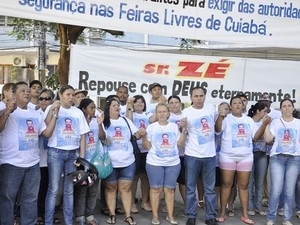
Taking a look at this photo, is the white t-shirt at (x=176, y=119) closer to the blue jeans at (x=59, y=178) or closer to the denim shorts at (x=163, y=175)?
the denim shorts at (x=163, y=175)

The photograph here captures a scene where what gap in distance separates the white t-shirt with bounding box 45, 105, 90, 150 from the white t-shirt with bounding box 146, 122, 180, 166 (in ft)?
3.00

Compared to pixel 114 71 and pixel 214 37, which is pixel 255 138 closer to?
pixel 214 37

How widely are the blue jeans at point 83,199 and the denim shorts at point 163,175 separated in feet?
2.33

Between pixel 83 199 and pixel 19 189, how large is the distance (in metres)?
0.84

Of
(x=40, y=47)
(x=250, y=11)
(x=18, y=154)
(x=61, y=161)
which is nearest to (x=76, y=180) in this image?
(x=61, y=161)

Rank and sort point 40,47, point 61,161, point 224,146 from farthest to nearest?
point 40,47, point 224,146, point 61,161

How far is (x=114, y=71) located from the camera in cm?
649

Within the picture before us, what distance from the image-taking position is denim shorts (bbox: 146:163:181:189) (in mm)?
5812

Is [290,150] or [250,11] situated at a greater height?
[250,11]

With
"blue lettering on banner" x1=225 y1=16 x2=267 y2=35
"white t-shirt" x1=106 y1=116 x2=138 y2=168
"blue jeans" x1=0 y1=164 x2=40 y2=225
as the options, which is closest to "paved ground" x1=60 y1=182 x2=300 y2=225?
"white t-shirt" x1=106 y1=116 x2=138 y2=168

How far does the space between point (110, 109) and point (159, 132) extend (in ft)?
2.26

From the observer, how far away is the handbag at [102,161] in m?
5.49

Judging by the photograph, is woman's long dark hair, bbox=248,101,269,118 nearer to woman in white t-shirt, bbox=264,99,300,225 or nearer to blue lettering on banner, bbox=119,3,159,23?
woman in white t-shirt, bbox=264,99,300,225

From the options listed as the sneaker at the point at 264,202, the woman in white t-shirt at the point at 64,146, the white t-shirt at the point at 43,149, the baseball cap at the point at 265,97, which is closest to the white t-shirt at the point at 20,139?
the woman in white t-shirt at the point at 64,146
